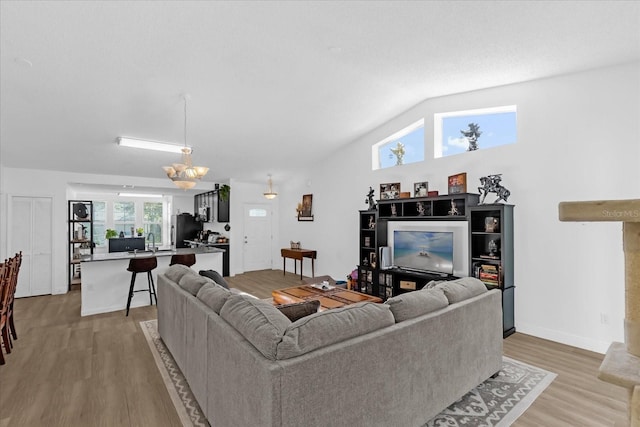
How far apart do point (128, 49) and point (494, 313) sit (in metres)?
4.06

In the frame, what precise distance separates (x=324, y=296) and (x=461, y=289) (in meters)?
2.09

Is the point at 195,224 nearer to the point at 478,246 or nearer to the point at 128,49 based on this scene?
the point at 128,49

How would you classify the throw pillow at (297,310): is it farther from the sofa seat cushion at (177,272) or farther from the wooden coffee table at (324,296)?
the wooden coffee table at (324,296)

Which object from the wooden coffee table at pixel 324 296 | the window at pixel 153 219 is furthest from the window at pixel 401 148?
the window at pixel 153 219

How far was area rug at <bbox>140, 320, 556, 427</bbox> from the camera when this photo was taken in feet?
7.33

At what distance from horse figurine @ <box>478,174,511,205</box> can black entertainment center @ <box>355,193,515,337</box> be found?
139 mm

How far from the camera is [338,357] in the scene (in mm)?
1617

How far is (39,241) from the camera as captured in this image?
5.92 meters

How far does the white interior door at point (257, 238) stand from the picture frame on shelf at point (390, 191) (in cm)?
407

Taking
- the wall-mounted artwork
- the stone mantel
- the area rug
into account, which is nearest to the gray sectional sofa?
the area rug

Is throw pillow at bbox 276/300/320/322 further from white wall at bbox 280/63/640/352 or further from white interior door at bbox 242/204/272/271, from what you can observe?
white interior door at bbox 242/204/272/271

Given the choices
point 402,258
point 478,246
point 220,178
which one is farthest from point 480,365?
point 220,178

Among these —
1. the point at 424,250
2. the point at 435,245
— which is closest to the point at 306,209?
the point at 424,250

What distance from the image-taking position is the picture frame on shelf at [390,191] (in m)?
5.43
